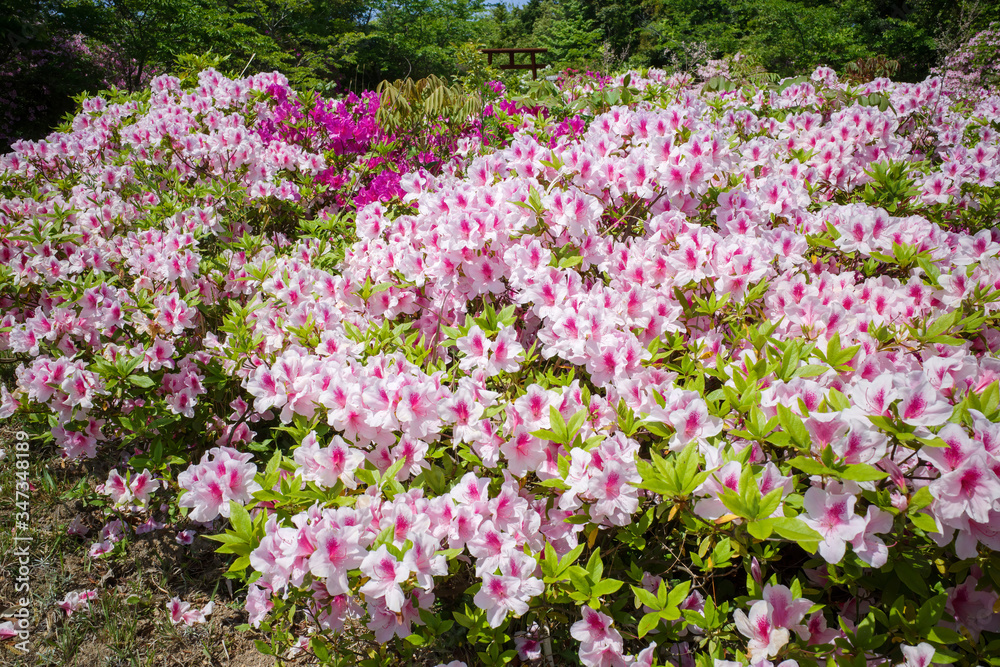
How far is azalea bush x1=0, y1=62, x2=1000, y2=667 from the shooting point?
3.72 ft

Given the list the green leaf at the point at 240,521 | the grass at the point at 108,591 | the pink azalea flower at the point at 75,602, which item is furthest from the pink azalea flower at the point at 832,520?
the pink azalea flower at the point at 75,602

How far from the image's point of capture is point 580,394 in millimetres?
1433

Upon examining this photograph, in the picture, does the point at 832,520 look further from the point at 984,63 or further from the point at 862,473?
the point at 984,63

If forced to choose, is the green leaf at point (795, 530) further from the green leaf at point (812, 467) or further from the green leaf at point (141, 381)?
the green leaf at point (141, 381)

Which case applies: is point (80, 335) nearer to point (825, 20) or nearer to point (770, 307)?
point (770, 307)

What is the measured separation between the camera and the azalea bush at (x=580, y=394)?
1.13 meters

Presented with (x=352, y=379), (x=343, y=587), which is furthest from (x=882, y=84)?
(x=343, y=587)

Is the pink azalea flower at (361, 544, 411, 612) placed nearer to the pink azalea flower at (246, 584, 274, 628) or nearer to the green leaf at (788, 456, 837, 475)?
the pink azalea flower at (246, 584, 274, 628)

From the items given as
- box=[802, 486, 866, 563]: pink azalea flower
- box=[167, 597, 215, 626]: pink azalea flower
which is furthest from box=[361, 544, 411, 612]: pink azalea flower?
box=[167, 597, 215, 626]: pink azalea flower

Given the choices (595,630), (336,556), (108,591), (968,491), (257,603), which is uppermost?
(968,491)

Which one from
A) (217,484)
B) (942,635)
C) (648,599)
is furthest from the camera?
(217,484)

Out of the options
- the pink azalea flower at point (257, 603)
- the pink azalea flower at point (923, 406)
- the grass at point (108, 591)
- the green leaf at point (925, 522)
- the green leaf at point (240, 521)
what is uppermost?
the pink azalea flower at point (923, 406)

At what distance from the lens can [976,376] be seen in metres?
1.28

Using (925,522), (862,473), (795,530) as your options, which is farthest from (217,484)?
(925,522)
